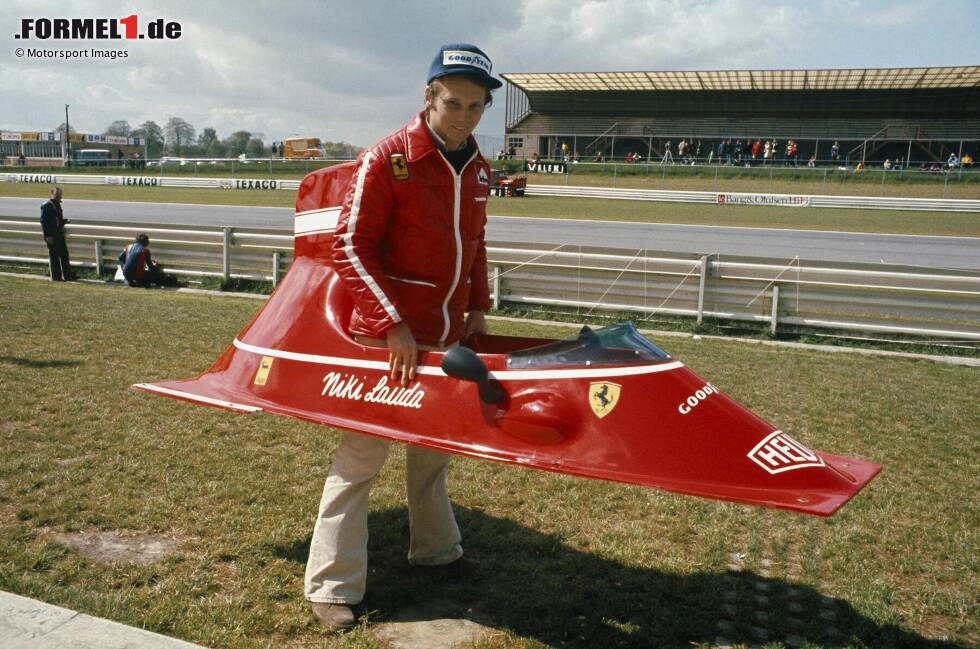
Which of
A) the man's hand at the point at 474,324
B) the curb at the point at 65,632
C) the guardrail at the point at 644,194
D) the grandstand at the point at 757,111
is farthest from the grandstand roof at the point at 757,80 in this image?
the curb at the point at 65,632

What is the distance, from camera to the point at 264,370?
394 cm

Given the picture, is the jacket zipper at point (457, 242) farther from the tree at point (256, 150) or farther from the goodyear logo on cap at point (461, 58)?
the tree at point (256, 150)

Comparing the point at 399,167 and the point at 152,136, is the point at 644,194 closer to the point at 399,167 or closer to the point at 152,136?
the point at 399,167

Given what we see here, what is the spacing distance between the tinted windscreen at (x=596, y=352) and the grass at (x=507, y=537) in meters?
1.27

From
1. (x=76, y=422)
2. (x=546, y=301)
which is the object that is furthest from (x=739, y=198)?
(x=76, y=422)

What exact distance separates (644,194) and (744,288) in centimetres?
3305

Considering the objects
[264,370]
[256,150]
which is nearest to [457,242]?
[264,370]

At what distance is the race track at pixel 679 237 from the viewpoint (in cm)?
2177

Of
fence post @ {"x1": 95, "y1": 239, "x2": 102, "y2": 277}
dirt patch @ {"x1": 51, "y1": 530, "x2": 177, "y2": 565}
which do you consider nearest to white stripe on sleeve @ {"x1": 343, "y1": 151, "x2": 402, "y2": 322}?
dirt patch @ {"x1": 51, "y1": 530, "x2": 177, "y2": 565}

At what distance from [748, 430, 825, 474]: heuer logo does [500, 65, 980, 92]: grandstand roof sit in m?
56.4

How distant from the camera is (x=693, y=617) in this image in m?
3.71

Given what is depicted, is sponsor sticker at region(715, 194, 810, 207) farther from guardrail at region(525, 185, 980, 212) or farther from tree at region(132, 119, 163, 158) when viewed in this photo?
tree at region(132, 119, 163, 158)

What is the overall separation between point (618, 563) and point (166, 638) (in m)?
2.34

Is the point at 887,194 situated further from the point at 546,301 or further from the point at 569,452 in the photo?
the point at 569,452
